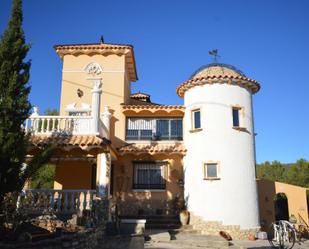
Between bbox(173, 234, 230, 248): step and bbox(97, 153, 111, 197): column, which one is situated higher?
bbox(97, 153, 111, 197): column

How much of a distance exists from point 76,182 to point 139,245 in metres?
9.17

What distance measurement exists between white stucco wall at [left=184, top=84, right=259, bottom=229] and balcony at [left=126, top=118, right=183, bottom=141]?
6.35 feet

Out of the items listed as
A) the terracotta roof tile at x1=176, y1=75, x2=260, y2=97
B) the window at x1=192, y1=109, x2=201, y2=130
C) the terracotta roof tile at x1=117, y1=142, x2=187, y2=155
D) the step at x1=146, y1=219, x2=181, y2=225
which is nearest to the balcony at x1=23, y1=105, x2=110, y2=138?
the terracotta roof tile at x1=117, y1=142, x2=187, y2=155

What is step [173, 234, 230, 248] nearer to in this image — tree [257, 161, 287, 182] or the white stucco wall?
the white stucco wall

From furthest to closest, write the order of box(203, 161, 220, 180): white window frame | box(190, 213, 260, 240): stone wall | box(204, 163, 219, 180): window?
box(204, 163, 219, 180): window → box(203, 161, 220, 180): white window frame → box(190, 213, 260, 240): stone wall

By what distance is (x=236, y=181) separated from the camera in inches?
645

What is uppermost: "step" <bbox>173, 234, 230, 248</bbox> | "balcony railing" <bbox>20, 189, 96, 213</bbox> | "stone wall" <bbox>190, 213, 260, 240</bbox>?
"balcony railing" <bbox>20, 189, 96, 213</bbox>

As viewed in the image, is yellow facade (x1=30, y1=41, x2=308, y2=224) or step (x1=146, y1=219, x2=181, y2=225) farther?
yellow facade (x1=30, y1=41, x2=308, y2=224)

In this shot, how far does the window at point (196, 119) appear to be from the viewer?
17.9 m

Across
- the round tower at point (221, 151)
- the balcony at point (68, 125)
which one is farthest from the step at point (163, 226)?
the balcony at point (68, 125)

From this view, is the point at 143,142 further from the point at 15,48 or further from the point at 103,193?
the point at 15,48

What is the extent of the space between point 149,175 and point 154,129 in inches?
117

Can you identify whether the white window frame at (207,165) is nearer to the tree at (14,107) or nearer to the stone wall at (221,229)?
the stone wall at (221,229)

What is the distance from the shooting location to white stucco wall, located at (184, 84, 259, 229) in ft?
53.0
